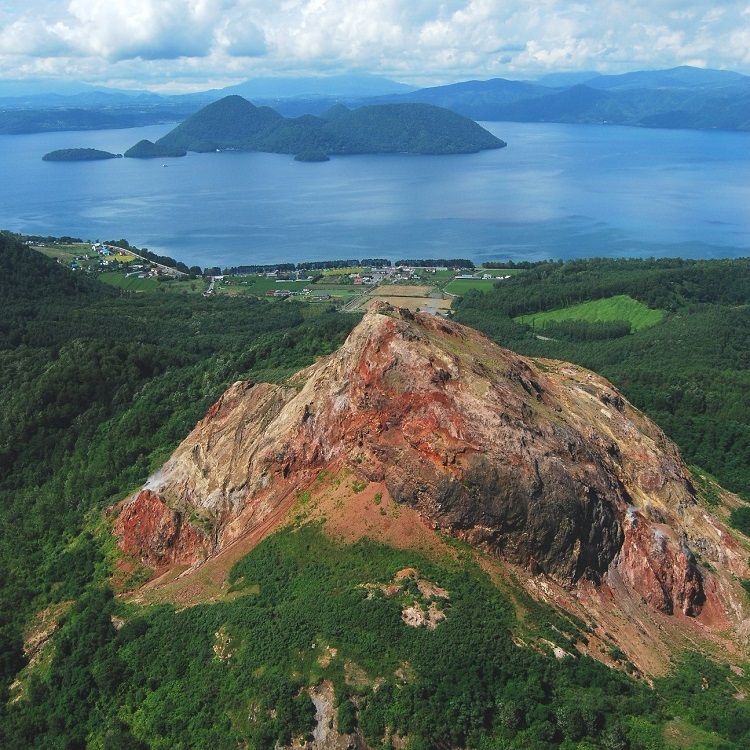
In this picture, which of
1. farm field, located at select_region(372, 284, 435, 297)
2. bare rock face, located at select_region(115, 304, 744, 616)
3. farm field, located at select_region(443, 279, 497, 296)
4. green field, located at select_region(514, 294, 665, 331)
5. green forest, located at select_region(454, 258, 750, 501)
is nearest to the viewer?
bare rock face, located at select_region(115, 304, 744, 616)

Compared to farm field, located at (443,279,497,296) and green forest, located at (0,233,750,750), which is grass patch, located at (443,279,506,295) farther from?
green forest, located at (0,233,750,750)

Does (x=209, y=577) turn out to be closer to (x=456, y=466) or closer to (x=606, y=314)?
(x=456, y=466)

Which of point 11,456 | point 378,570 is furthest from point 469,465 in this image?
point 11,456

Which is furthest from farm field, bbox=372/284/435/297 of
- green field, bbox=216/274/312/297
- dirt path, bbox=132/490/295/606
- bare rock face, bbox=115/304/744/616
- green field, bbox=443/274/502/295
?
dirt path, bbox=132/490/295/606

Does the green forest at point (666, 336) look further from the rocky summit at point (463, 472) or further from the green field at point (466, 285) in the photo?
the rocky summit at point (463, 472)

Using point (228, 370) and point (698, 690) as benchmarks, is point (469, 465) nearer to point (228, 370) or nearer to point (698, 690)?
point (698, 690)

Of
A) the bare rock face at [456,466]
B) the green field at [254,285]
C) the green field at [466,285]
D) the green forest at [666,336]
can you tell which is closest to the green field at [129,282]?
the green field at [254,285]
